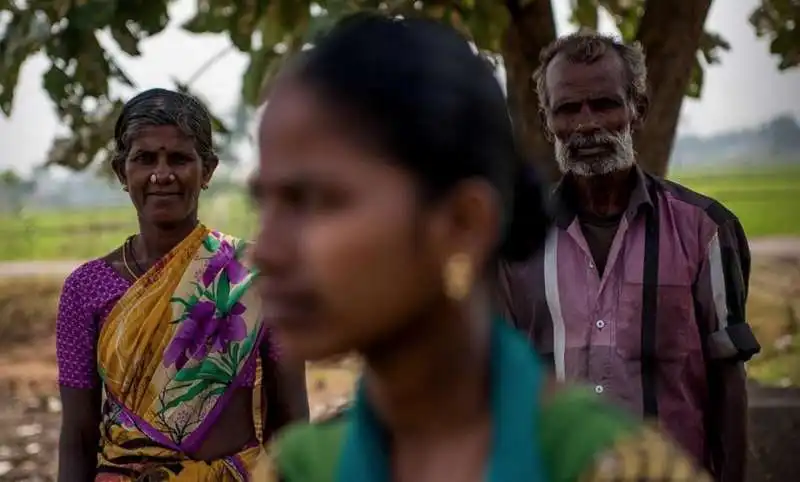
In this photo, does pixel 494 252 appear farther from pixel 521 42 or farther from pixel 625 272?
pixel 521 42

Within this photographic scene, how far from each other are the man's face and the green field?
175 inches

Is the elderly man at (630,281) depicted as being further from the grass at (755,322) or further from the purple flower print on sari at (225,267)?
the grass at (755,322)

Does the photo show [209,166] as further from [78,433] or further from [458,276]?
Answer: [458,276]

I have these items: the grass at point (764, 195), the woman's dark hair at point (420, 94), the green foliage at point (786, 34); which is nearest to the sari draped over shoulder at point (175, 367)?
the woman's dark hair at point (420, 94)

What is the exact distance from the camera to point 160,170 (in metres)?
2.68

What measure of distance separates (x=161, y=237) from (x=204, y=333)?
0.84 ft

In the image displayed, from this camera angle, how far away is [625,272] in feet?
8.69

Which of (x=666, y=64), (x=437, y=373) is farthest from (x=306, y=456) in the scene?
(x=666, y=64)

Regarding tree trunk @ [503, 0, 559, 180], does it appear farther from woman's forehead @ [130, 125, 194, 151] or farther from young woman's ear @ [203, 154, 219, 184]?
woman's forehead @ [130, 125, 194, 151]

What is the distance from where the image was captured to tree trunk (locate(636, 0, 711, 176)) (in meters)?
4.28

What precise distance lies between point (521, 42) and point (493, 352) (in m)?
3.55

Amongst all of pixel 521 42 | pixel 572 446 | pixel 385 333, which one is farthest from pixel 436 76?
pixel 521 42

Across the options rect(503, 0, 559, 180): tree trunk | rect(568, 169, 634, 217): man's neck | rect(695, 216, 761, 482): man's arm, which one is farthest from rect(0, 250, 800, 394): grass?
rect(568, 169, 634, 217): man's neck

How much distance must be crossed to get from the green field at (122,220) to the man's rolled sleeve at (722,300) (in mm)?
4677
